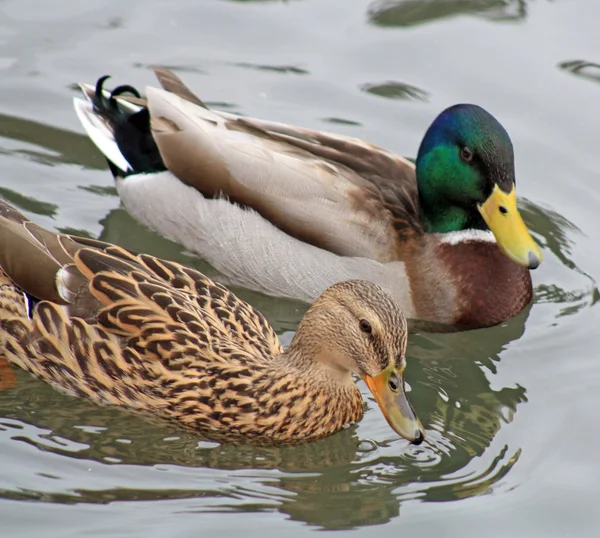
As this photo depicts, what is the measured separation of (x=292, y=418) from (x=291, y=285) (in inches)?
66.4

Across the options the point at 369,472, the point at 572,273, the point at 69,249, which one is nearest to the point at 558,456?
the point at 369,472

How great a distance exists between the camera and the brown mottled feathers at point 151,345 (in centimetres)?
645

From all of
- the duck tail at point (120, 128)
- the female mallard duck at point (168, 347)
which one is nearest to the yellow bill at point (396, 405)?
the female mallard duck at point (168, 347)

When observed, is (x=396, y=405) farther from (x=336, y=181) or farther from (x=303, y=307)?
(x=336, y=181)

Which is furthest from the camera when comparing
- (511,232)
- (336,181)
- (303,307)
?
(303,307)

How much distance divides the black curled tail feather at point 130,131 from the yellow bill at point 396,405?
10.0 feet

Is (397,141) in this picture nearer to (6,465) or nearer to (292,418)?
(292,418)

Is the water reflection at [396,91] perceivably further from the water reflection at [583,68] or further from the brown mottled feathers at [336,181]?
the brown mottled feathers at [336,181]

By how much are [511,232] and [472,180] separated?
1.33 ft

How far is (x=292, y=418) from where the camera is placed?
6504mm

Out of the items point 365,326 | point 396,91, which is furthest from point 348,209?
point 396,91

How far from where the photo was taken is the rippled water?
20.2 feet

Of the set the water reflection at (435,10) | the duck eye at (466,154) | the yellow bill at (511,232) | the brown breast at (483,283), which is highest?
the water reflection at (435,10)

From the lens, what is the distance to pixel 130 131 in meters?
8.73
